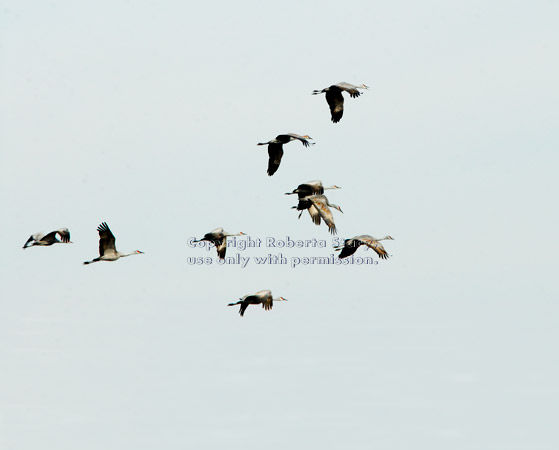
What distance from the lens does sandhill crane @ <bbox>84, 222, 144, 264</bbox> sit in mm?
28812

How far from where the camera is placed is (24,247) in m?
30.0

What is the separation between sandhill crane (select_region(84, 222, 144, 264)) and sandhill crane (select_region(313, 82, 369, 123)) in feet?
27.5

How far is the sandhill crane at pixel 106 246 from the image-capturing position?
2881cm

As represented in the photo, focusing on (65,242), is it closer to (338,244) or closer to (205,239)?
(205,239)

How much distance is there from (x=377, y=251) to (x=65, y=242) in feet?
33.9

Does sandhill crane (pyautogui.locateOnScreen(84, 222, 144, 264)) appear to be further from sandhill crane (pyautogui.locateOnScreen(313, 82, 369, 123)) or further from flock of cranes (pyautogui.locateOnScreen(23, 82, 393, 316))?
sandhill crane (pyautogui.locateOnScreen(313, 82, 369, 123))

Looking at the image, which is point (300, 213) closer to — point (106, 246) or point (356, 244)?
point (356, 244)

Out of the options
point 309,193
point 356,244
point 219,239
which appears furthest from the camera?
point 219,239

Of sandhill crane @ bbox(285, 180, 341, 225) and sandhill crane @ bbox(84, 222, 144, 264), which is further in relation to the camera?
sandhill crane @ bbox(285, 180, 341, 225)

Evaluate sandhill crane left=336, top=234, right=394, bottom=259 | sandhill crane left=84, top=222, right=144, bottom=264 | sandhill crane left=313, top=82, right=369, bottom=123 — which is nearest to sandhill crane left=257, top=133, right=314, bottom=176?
sandhill crane left=313, top=82, right=369, bottom=123

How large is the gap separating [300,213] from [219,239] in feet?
11.7

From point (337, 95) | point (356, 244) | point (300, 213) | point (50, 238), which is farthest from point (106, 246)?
point (337, 95)

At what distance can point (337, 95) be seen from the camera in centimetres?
3153

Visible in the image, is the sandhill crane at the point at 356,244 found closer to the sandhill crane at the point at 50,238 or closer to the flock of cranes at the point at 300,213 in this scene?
the flock of cranes at the point at 300,213
